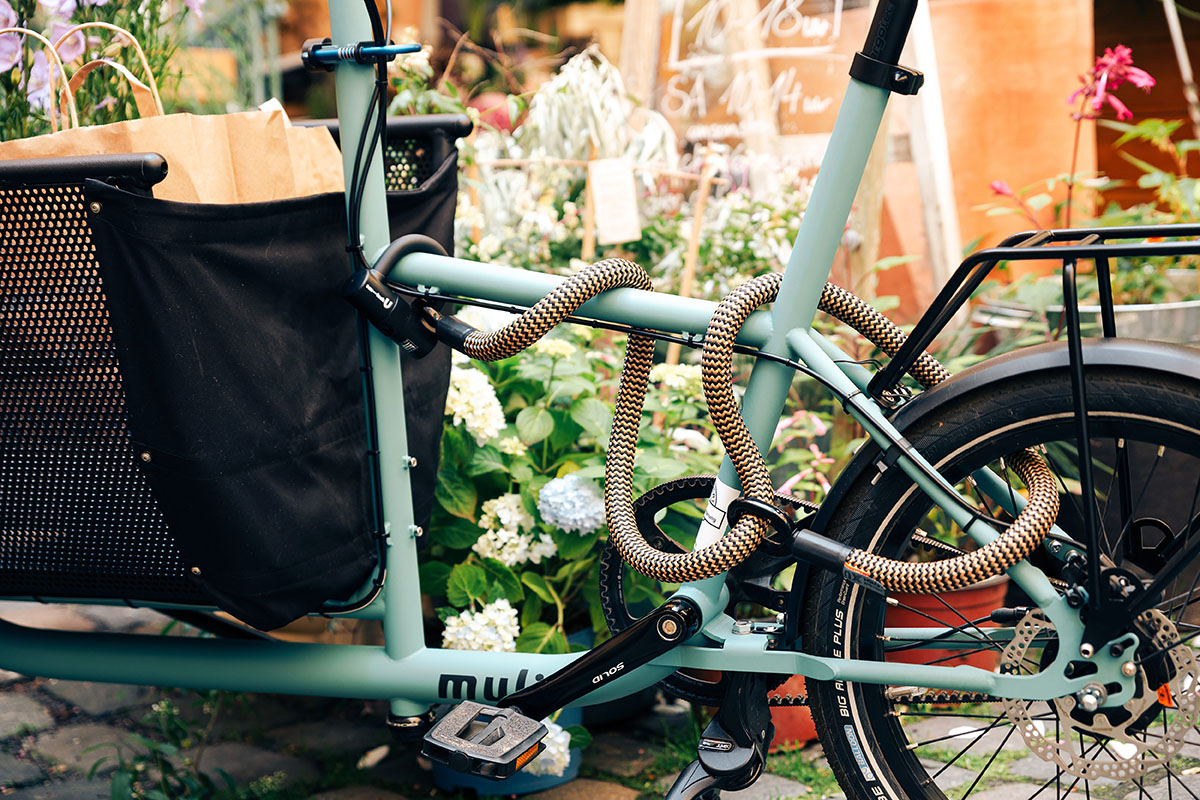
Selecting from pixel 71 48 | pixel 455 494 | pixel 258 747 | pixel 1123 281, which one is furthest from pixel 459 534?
pixel 1123 281

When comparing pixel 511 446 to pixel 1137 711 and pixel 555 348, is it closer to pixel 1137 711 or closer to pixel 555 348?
pixel 555 348

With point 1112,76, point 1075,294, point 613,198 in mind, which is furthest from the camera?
point 613,198

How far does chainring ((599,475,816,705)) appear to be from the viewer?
54.7 inches

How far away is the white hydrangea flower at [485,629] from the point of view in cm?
169

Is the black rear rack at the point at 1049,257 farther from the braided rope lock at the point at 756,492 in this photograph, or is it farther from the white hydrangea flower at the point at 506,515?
the white hydrangea flower at the point at 506,515

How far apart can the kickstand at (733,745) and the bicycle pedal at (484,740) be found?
8.0 inches

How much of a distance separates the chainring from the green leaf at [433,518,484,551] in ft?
1.37

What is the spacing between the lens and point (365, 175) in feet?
4.47

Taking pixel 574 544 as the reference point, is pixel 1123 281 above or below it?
above

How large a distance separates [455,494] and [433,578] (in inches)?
6.2

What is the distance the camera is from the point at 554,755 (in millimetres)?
1687

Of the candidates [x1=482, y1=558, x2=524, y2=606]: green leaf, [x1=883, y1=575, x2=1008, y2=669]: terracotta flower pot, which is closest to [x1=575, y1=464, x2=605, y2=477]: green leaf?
[x1=482, y1=558, x2=524, y2=606]: green leaf

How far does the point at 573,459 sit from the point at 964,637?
81 cm

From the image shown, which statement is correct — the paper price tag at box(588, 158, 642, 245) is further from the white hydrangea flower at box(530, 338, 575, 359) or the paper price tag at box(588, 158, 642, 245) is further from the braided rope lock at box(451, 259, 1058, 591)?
the braided rope lock at box(451, 259, 1058, 591)
